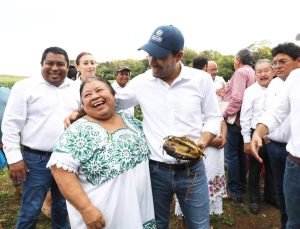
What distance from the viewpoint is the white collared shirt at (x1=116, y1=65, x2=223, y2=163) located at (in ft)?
8.09

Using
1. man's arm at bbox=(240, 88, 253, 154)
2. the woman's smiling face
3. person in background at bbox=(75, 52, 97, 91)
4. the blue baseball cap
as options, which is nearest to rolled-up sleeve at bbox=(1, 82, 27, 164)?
the woman's smiling face

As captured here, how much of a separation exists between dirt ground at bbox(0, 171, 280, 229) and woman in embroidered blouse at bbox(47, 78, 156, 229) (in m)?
2.11

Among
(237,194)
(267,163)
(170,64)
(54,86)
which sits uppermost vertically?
(170,64)

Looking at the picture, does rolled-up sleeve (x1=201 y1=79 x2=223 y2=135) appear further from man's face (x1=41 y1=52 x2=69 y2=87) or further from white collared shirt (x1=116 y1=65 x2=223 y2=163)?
man's face (x1=41 y1=52 x2=69 y2=87)

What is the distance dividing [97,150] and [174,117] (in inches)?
28.9

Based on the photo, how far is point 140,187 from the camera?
7.04 ft

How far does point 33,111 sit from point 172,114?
1445 mm

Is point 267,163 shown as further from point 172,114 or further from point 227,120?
point 172,114

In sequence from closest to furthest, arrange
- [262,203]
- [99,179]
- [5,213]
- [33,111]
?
[99,179]
[33,111]
[5,213]
[262,203]

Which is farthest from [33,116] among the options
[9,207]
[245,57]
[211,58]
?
[211,58]

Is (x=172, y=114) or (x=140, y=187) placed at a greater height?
(x=172, y=114)

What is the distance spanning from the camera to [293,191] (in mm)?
2564

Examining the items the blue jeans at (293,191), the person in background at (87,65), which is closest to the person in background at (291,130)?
the blue jeans at (293,191)

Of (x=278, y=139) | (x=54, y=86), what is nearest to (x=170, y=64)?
(x=54, y=86)
